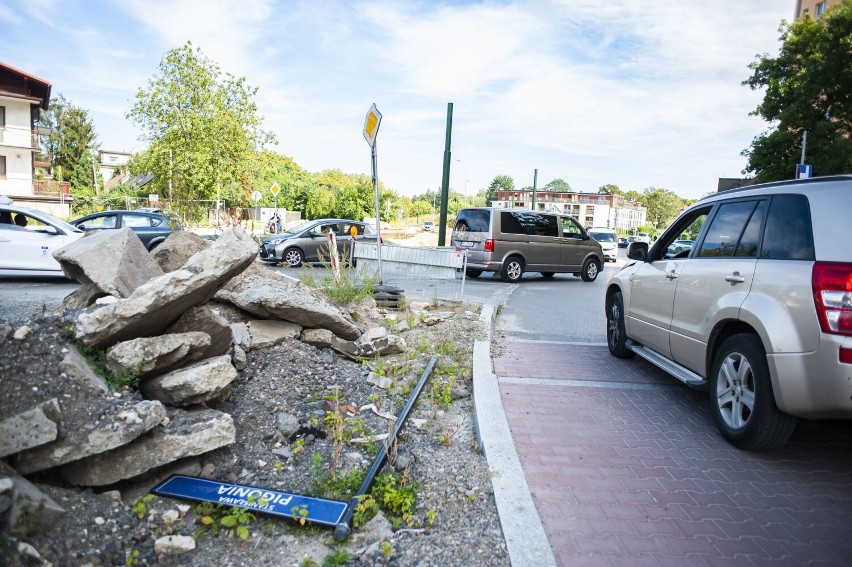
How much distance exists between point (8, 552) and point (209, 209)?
34213 millimetres

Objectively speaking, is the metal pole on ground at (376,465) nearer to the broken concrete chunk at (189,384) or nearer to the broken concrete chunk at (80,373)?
the broken concrete chunk at (189,384)

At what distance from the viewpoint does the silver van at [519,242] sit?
52.6 feet

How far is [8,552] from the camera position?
2.37 m

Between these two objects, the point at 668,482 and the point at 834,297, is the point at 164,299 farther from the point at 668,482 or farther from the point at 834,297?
the point at 834,297

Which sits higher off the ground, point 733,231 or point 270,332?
point 733,231

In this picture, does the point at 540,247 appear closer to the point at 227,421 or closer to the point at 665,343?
the point at 665,343

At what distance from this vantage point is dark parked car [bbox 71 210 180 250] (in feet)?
45.2

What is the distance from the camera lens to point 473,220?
53.6 ft

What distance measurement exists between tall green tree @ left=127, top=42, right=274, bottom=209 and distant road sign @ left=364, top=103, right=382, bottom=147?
64.2ft

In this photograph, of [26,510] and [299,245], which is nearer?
[26,510]

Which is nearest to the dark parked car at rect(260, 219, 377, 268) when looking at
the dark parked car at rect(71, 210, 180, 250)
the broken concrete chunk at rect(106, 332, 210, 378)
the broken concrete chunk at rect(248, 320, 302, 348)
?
the dark parked car at rect(71, 210, 180, 250)

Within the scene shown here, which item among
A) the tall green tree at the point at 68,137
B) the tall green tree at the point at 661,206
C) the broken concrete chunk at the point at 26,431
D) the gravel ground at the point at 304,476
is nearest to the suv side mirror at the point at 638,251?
the gravel ground at the point at 304,476

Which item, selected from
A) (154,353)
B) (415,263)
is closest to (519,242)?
(415,263)

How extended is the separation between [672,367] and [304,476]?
3.29m
